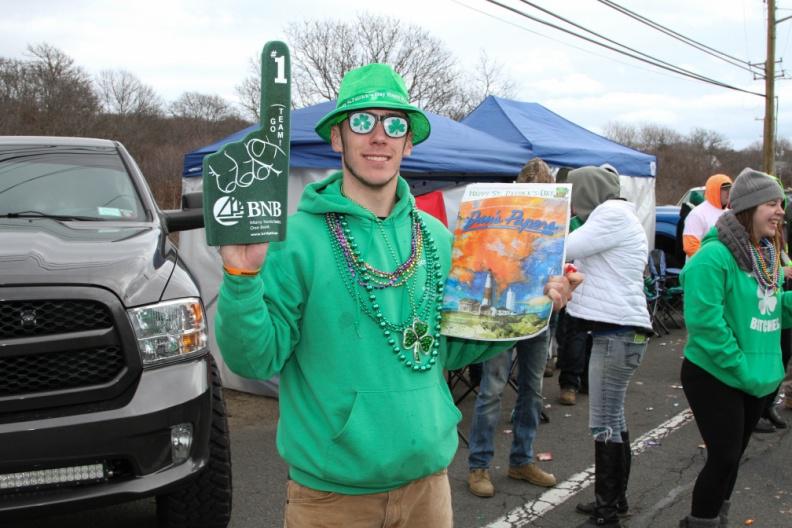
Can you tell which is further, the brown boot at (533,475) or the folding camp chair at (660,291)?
the folding camp chair at (660,291)

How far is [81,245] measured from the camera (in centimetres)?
321

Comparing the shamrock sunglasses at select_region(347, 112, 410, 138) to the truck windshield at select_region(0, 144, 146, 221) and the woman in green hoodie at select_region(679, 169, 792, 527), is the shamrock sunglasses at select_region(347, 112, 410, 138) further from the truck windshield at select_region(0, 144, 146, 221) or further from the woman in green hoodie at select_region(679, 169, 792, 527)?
the truck windshield at select_region(0, 144, 146, 221)

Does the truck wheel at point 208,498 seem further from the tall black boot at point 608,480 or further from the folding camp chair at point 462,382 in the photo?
the folding camp chair at point 462,382

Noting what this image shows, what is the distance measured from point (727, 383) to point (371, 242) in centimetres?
213

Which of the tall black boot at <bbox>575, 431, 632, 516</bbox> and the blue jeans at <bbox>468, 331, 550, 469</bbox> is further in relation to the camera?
the blue jeans at <bbox>468, 331, 550, 469</bbox>

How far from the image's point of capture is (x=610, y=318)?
3.67 meters

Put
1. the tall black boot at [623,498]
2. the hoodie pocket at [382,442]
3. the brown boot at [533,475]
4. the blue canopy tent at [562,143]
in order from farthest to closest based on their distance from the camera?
the blue canopy tent at [562,143], the brown boot at [533,475], the tall black boot at [623,498], the hoodie pocket at [382,442]

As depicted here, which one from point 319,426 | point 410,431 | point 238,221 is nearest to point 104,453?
point 319,426

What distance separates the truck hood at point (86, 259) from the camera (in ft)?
9.50

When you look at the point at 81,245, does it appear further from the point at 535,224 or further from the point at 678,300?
the point at 678,300

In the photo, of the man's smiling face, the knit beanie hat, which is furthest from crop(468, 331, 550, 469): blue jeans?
the man's smiling face

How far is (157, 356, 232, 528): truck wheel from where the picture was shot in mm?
3389

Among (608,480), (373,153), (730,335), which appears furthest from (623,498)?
(373,153)

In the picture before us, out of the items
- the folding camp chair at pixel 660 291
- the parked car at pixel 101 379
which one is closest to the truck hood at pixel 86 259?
the parked car at pixel 101 379
